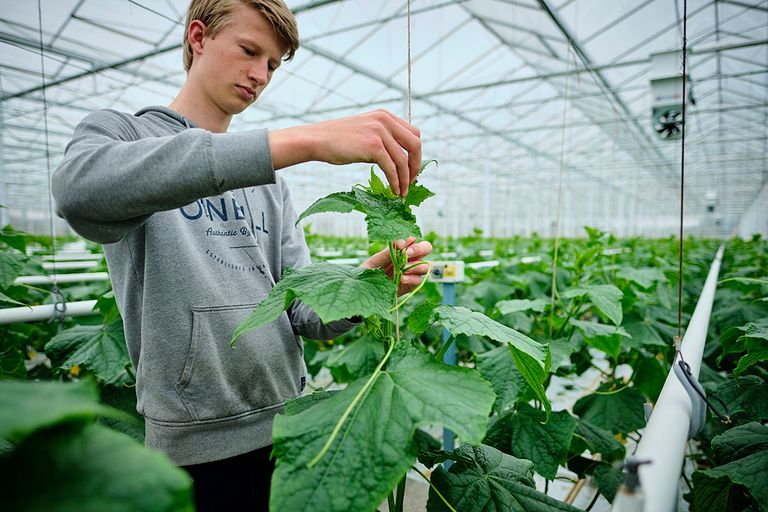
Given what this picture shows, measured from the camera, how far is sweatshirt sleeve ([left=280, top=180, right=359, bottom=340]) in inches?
47.0

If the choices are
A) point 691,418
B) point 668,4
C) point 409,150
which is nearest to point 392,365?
point 409,150

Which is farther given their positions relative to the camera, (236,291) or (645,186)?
(645,186)

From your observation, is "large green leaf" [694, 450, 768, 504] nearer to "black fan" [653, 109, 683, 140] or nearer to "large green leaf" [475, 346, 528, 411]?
"large green leaf" [475, 346, 528, 411]

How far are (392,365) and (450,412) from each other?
168 mm

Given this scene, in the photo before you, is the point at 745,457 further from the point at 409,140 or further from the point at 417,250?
the point at 409,140

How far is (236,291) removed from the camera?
3.64 ft

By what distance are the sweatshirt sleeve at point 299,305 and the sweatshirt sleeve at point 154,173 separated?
20.0 inches

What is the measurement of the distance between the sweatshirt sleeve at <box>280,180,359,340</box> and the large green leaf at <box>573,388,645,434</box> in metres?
1.37

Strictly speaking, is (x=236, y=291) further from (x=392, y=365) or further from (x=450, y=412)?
(x=450, y=412)

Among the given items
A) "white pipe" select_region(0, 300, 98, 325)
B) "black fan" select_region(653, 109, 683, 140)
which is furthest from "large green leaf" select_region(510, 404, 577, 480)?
"black fan" select_region(653, 109, 683, 140)

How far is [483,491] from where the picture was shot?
0.86m

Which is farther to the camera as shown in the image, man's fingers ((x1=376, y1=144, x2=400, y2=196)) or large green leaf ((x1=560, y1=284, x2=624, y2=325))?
large green leaf ((x1=560, y1=284, x2=624, y2=325))

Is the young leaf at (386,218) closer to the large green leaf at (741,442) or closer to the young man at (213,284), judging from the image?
the young man at (213,284)

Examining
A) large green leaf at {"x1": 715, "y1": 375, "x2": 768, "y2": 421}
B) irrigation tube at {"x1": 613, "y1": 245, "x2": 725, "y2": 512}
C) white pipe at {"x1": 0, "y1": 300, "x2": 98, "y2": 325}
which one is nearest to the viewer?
irrigation tube at {"x1": 613, "y1": 245, "x2": 725, "y2": 512}
